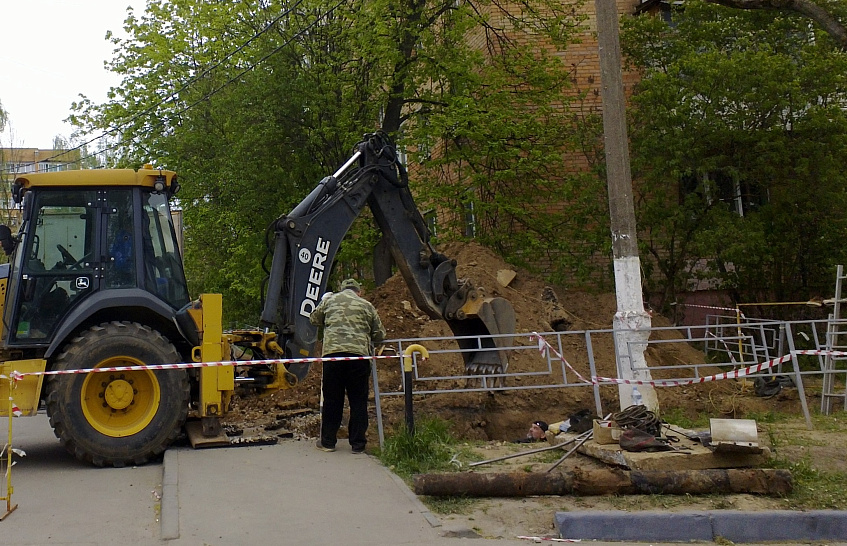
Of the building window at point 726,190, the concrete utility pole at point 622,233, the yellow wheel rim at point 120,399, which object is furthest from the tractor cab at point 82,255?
the building window at point 726,190

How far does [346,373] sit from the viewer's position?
9203 mm

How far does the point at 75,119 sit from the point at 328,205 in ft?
55.3

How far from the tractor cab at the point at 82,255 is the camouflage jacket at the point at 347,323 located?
1.75 metres

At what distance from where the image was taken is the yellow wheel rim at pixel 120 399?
9133 millimetres

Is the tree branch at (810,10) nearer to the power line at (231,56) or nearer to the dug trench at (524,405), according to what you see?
the dug trench at (524,405)

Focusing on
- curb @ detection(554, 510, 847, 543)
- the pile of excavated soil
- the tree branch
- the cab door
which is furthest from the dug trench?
the tree branch

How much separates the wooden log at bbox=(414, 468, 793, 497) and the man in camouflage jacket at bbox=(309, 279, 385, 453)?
6.88 ft

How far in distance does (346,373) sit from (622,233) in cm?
388

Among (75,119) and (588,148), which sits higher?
(75,119)

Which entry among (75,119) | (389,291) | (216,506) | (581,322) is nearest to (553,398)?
(581,322)

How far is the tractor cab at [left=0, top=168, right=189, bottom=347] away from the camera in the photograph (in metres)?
9.25

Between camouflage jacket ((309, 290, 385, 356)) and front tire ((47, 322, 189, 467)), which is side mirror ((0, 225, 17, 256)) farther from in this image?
camouflage jacket ((309, 290, 385, 356))

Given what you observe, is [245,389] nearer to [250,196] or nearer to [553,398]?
[553,398]

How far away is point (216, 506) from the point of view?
23.1ft
